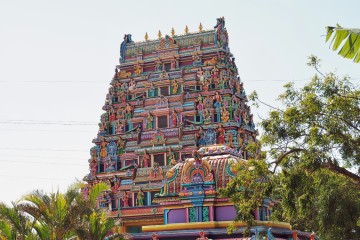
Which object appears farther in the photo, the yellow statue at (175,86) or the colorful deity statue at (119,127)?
the colorful deity statue at (119,127)

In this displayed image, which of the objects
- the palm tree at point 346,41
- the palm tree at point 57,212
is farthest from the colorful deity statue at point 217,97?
the palm tree at point 346,41

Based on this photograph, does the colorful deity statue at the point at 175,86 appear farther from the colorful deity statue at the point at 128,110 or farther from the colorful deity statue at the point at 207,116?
the colorful deity statue at the point at 128,110

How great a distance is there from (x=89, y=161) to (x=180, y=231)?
2456 centimetres

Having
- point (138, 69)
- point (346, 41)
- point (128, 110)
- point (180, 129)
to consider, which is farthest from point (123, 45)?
point (346, 41)

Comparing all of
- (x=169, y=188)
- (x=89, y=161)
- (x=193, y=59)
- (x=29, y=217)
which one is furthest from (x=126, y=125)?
(x=29, y=217)

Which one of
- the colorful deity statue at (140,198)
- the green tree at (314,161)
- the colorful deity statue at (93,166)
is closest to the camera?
the green tree at (314,161)

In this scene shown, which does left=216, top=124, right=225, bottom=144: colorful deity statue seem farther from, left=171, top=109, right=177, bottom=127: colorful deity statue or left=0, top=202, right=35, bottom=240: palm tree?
left=0, top=202, right=35, bottom=240: palm tree

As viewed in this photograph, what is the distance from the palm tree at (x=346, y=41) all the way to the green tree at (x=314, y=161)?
17.7 feet

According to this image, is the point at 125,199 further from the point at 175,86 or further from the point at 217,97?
the point at 217,97

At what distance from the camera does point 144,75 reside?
55.3m

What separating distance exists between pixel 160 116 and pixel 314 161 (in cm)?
3421

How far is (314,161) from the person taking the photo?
19.7m

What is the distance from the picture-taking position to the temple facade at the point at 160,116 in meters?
50.0

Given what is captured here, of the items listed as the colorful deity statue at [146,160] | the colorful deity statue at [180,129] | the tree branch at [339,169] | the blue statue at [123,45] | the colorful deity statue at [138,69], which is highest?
the blue statue at [123,45]
